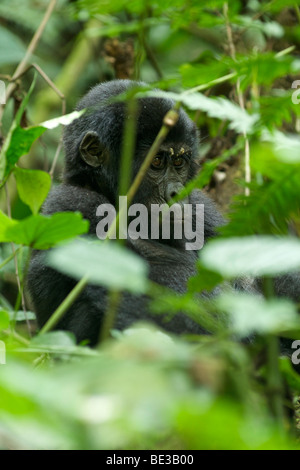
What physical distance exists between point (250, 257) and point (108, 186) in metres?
2.06

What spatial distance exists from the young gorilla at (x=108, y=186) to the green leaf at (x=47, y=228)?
1006mm

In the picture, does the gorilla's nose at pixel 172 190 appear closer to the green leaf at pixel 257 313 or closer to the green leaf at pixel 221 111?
the green leaf at pixel 221 111

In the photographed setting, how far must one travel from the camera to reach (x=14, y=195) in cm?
481

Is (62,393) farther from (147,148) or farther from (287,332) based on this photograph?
(147,148)

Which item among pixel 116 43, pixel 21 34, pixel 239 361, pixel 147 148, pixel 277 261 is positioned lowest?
pixel 239 361

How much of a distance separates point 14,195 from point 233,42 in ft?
6.41

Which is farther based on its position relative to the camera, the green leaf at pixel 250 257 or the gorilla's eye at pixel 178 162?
the gorilla's eye at pixel 178 162

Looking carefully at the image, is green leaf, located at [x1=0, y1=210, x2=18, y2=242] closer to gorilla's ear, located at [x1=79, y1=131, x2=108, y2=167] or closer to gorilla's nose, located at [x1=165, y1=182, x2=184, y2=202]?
gorilla's ear, located at [x1=79, y1=131, x2=108, y2=167]

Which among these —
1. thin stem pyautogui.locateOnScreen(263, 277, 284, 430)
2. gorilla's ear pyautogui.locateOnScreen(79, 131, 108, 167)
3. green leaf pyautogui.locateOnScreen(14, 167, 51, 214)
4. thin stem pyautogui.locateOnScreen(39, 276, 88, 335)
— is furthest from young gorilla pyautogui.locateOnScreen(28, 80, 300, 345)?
thin stem pyautogui.locateOnScreen(263, 277, 284, 430)

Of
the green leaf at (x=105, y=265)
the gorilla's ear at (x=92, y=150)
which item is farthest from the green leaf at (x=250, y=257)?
the gorilla's ear at (x=92, y=150)

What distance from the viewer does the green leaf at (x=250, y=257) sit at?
2.87 ft

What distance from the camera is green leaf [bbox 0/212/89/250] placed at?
4.29ft

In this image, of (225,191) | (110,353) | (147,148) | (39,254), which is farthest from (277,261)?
(225,191)

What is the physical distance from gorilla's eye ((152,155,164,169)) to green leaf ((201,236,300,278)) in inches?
85.2
